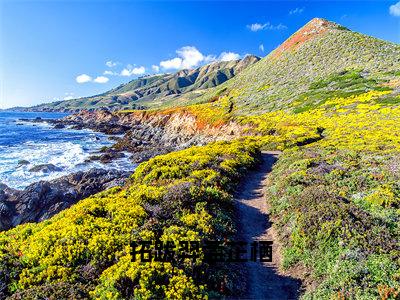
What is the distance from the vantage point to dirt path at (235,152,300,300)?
40.3 ft

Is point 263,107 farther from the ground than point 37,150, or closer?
farther from the ground

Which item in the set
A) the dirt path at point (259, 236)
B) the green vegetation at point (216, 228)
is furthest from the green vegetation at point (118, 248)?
Result: the dirt path at point (259, 236)

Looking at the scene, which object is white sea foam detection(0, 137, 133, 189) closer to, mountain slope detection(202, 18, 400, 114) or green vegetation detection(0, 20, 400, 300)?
green vegetation detection(0, 20, 400, 300)

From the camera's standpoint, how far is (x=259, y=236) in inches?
656

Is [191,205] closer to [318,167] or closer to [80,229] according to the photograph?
[80,229]

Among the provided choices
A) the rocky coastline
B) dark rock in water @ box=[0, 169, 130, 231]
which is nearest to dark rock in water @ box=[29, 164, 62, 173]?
the rocky coastline

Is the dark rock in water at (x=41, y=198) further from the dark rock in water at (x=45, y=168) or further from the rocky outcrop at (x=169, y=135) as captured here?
the rocky outcrop at (x=169, y=135)

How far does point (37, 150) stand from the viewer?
223 feet

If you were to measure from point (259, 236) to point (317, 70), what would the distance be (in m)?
85.4

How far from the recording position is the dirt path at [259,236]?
12.3m

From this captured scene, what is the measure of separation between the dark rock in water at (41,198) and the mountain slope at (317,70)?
4917 cm

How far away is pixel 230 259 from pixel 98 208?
7.46m

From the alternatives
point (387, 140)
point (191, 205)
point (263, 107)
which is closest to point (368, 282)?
point (191, 205)

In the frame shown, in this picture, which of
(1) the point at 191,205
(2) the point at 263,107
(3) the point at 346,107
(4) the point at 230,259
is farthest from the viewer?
(2) the point at 263,107
